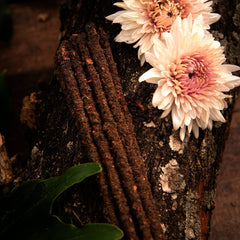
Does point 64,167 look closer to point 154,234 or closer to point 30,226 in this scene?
point 30,226

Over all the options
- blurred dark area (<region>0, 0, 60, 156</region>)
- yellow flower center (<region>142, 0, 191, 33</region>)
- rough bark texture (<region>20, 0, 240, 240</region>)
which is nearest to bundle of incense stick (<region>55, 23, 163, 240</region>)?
rough bark texture (<region>20, 0, 240, 240</region>)

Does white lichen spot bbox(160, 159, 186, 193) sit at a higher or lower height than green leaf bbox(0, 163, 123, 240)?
lower

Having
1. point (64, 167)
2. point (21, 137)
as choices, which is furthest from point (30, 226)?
point (21, 137)

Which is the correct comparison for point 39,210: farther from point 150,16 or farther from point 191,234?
point 150,16

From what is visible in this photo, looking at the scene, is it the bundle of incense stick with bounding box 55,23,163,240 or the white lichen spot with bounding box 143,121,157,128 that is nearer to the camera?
the bundle of incense stick with bounding box 55,23,163,240

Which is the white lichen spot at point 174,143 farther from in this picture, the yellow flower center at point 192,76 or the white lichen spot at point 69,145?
the white lichen spot at point 69,145

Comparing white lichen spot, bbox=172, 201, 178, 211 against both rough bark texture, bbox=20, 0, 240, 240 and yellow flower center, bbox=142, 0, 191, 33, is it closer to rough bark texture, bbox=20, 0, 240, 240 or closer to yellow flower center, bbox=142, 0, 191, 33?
rough bark texture, bbox=20, 0, 240, 240

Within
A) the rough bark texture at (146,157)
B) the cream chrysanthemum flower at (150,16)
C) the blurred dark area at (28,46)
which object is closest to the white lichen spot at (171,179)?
the rough bark texture at (146,157)
